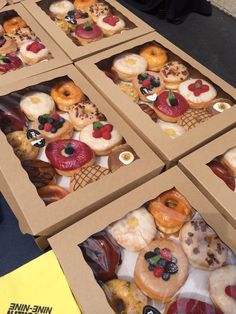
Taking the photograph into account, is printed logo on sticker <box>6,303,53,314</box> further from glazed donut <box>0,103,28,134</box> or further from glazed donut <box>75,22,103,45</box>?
glazed donut <box>75,22,103,45</box>

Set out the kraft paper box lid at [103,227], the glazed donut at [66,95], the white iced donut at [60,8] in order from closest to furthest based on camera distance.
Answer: the kraft paper box lid at [103,227], the glazed donut at [66,95], the white iced donut at [60,8]

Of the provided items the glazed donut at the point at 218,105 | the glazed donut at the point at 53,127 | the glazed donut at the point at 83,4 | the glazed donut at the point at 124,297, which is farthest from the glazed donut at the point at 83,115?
the glazed donut at the point at 83,4

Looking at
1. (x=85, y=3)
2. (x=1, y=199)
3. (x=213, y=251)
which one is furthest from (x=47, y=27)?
(x=213, y=251)

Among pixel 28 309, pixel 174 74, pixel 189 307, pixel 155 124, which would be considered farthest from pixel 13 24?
pixel 189 307

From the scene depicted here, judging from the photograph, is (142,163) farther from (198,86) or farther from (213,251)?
(198,86)

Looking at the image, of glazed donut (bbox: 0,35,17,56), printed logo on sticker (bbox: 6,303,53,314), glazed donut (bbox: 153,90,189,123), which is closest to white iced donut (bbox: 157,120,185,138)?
glazed donut (bbox: 153,90,189,123)

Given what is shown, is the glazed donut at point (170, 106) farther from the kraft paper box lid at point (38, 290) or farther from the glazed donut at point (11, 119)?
the kraft paper box lid at point (38, 290)
